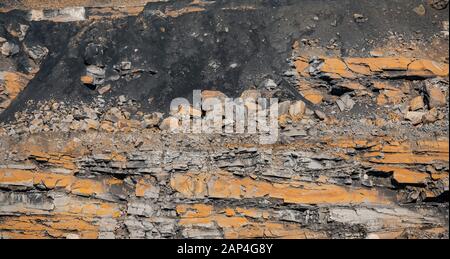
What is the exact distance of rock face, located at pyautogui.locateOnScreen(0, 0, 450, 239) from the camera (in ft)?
35.2

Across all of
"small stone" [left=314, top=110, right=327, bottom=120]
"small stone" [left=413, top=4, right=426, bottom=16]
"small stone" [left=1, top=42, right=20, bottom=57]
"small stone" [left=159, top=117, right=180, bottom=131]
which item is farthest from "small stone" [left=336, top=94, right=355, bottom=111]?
"small stone" [left=1, top=42, right=20, bottom=57]

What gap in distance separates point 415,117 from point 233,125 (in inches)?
146

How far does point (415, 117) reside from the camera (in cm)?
1118

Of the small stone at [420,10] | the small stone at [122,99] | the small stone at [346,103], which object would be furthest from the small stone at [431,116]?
the small stone at [122,99]

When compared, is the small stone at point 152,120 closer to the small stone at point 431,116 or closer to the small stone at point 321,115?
the small stone at point 321,115

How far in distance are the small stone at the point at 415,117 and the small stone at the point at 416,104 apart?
0.45 feet

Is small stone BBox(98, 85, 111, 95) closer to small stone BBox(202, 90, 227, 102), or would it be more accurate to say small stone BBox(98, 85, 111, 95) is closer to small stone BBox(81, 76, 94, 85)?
small stone BBox(81, 76, 94, 85)

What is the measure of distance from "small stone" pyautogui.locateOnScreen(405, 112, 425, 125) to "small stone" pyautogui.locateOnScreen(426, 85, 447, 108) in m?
0.31

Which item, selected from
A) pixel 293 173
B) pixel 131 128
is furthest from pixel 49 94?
pixel 293 173

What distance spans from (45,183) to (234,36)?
5289mm

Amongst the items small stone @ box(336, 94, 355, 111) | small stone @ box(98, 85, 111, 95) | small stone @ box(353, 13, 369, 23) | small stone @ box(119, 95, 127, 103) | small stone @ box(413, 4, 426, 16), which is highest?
small stone @ box(413, 4, 426, 16)

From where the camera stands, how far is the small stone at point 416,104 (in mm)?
11344

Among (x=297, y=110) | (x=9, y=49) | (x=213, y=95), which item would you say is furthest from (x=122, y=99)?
(x=297, y=110)

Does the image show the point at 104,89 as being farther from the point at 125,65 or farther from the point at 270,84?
the point at 270,84
